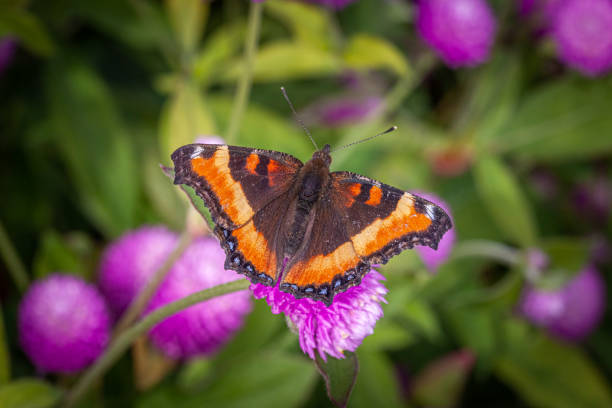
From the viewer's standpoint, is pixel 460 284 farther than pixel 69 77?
Yes

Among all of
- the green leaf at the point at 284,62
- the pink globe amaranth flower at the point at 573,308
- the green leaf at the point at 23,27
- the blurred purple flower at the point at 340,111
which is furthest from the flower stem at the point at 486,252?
the green leaf at the point at 23,27

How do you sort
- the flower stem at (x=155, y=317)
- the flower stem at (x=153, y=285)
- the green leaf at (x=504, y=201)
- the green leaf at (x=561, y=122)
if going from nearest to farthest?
the flower stem at (x=155, y=317) < the flower stem at (x=153, y=285) < the green leaf at (x=504, y=201) < the green leaf at (x=561, y=122)

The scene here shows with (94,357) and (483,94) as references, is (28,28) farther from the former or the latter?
(483,94)

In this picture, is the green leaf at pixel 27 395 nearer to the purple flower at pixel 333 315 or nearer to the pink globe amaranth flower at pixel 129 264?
the pink globe amaranth flower at pixel 129 264

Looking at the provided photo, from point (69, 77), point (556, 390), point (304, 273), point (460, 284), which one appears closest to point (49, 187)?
point (69, 77)

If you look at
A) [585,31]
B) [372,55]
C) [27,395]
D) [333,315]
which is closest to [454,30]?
[372,55]

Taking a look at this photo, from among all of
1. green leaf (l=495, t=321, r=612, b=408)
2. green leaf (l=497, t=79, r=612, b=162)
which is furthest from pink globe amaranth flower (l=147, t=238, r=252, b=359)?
green leaf (l=497, t=79, r=612, b=162)

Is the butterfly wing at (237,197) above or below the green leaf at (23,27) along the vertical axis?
below
